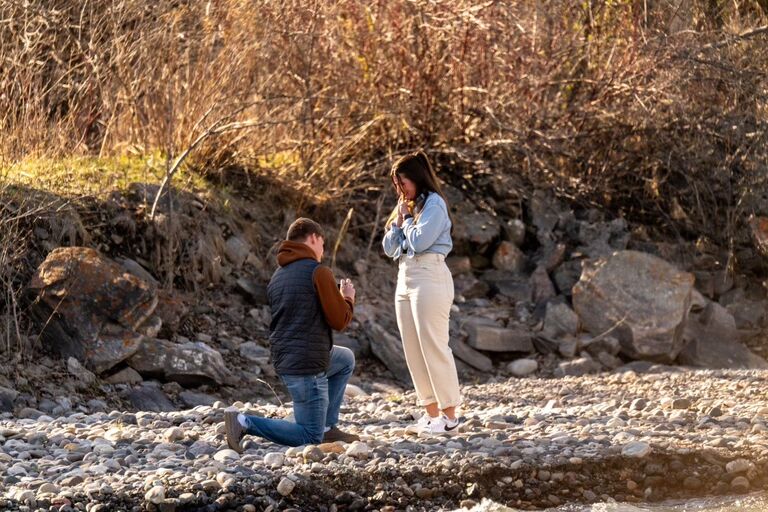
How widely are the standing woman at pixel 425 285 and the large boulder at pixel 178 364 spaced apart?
2.92m

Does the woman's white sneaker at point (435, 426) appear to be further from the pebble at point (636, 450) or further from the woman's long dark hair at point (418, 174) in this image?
the woman's long dark hair at point (418, 174)

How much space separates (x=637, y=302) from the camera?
39.7 ft

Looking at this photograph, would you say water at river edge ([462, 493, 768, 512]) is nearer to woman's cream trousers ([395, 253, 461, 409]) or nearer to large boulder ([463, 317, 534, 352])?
woman's cream trousers ([395, 253, 461, 409])

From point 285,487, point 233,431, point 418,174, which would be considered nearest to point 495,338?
point 418,174

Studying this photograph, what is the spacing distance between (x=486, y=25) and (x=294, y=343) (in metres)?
6.17

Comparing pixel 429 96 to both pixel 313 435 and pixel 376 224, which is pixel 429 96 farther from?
pixel 313 435

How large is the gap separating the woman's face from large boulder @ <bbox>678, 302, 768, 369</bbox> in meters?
5.64

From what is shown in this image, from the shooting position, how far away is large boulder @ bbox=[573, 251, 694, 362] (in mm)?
11906

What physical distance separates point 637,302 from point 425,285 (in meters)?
5.42

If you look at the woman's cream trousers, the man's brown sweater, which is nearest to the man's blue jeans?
the man's brown sweater

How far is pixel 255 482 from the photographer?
6152 millimetres

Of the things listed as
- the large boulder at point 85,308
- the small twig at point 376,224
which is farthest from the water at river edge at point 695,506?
the small twig at point 376,224

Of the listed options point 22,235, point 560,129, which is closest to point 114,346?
point 22,235

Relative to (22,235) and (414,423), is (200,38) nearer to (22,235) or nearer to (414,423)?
(22,235)
